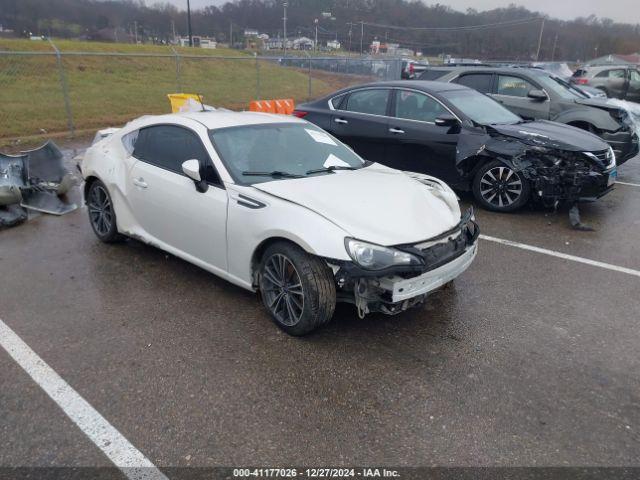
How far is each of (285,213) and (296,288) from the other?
20.6 inches

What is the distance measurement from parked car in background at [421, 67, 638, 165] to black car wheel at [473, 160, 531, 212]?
2.79 meters

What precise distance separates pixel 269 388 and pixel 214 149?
2.00 metres

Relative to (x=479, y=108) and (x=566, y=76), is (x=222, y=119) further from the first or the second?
(x=566, y=76)

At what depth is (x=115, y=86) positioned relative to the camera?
20.1 m

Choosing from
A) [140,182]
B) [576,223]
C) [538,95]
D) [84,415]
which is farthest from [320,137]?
[538,95]

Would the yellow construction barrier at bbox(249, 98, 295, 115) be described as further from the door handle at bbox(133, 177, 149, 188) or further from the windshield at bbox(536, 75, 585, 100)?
the door handle at bbox(133, 177, 149, 188)

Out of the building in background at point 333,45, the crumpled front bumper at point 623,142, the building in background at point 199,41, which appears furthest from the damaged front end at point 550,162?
the building in background at point 199,41

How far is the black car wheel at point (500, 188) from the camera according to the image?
6.26 metres

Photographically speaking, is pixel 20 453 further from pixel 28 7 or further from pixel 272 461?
pixel 28 7

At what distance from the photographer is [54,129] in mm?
12391

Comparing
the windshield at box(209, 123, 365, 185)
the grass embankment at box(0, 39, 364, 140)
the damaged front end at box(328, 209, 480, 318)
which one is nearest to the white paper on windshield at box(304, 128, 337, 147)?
the windshield at box(209, 123, 365, 185)

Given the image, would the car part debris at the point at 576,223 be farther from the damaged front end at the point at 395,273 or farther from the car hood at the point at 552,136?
the damaged front end at the point at 395,273

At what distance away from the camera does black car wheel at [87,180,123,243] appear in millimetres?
5043

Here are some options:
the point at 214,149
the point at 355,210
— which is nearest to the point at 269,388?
the point at 355,210
